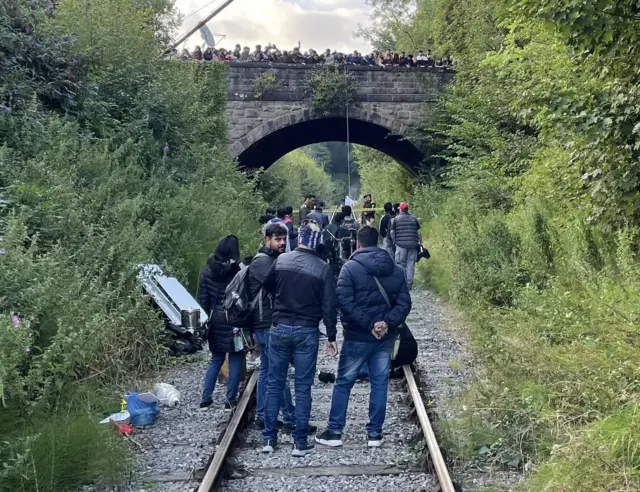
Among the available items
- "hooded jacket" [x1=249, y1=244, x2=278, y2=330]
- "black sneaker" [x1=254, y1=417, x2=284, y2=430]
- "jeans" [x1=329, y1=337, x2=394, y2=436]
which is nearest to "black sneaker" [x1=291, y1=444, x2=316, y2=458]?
"jeans" [x1=329, y1=337, x2=394, y2=436]

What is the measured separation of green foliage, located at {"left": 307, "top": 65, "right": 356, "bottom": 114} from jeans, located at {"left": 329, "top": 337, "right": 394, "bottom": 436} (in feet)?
64.4

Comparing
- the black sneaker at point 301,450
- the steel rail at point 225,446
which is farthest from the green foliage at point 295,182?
the black sneaker at point 301,450

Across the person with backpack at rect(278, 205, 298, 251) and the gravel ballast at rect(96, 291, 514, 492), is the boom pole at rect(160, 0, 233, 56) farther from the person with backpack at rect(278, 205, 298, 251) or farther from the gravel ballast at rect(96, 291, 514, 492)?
the gravel ballast at rect(96, 291, 514, 492)

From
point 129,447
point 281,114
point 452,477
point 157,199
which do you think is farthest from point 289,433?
point 281,114

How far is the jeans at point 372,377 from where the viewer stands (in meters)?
5.73

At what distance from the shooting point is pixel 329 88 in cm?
2445

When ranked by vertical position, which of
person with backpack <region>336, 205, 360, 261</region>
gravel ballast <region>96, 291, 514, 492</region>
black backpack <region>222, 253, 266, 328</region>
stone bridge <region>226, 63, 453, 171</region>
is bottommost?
gravel ballast <region>96, 291, 514, 492</region>

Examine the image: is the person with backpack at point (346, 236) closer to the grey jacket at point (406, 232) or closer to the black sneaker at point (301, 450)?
the grey jacket at point (406, 232)

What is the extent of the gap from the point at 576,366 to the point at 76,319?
430 cm

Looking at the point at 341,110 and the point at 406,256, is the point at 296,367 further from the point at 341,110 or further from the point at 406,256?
the point at 341,110

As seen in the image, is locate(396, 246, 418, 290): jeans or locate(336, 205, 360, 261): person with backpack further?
locate(336, 205, 360, 261): person with backpack

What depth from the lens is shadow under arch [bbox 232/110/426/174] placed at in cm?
2519

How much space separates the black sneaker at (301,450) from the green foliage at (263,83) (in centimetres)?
2032

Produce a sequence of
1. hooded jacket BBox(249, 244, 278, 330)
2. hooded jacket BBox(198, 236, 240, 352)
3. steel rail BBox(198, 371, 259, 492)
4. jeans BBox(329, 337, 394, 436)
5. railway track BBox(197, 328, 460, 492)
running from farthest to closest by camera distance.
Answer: hooded jacket BBox(198, 236, 240, 352)
hooded jacket BBox(249, 244, 278, 330)
jeans BBox(329, 337, 394, 436)
railway track BBox(197, 328, 460, 492)
steel rail BBox(198, 371, 259, 492)
